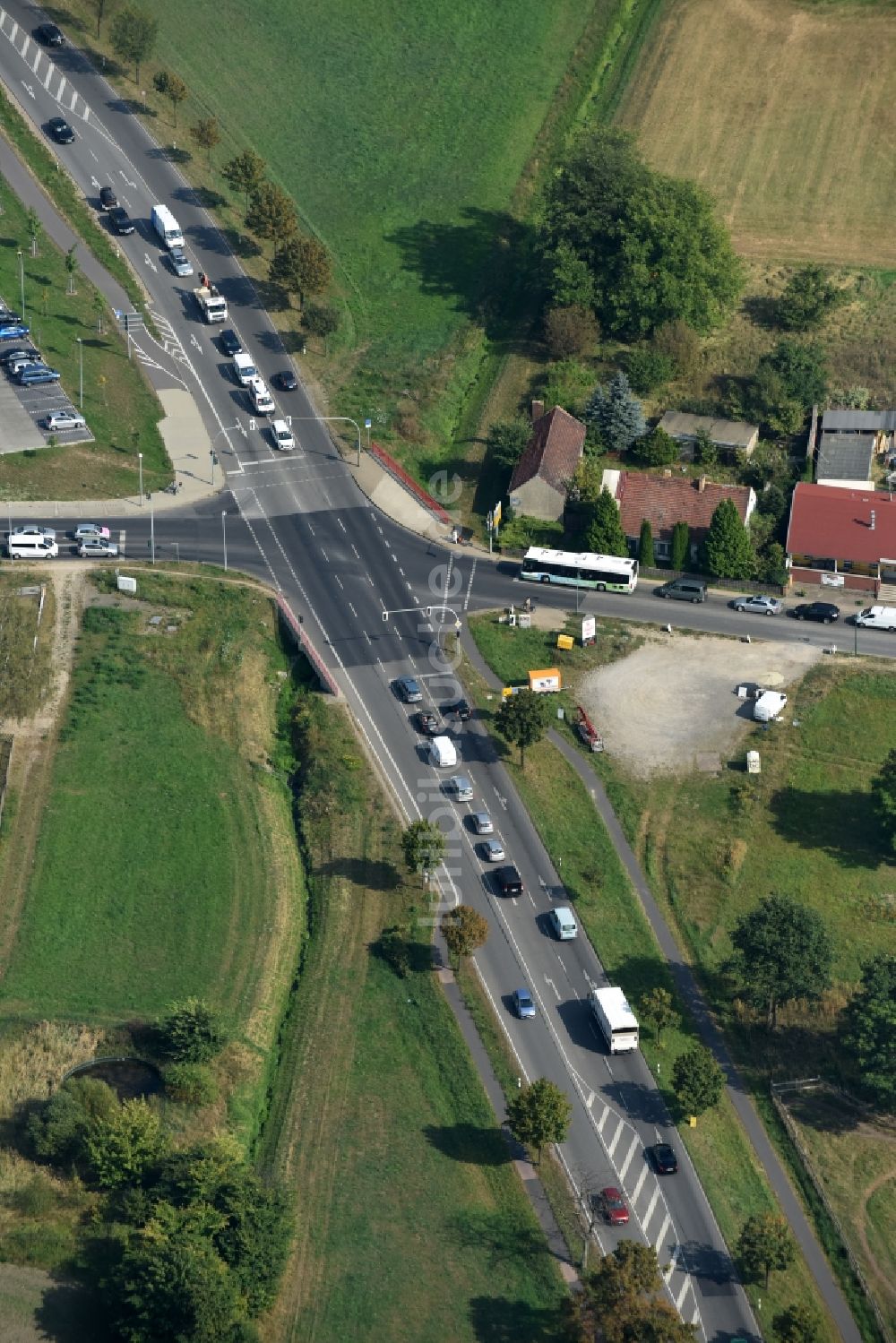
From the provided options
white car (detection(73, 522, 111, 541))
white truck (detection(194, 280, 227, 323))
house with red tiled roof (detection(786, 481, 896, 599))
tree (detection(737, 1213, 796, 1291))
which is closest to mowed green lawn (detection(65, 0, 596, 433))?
white truck (detection(194, 280, 227, 323))

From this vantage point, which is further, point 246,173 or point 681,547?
point 246,173

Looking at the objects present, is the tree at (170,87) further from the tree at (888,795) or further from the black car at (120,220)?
the tree at (888,795)

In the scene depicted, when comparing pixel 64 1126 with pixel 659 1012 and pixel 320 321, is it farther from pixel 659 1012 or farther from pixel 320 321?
pixel 320 321

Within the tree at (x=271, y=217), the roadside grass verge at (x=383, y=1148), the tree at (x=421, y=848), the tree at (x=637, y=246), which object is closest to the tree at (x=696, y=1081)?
the roadside grass verge at (x=383, y=1148)

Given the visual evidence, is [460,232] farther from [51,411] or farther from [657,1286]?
[657,1286]

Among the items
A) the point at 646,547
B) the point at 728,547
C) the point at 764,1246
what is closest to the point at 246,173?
the point at 646,547

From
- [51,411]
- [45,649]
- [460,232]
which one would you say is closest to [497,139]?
[460,232]
